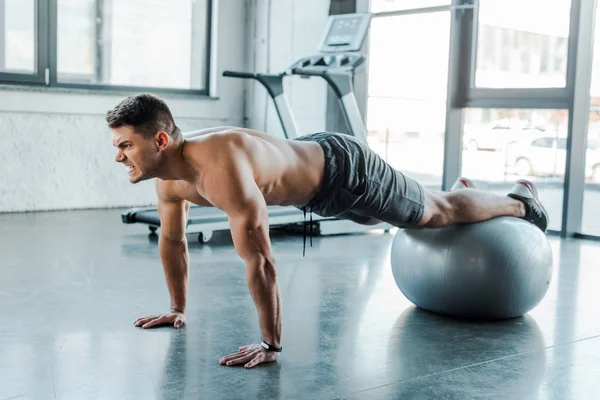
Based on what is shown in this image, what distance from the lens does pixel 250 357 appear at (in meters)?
2.34

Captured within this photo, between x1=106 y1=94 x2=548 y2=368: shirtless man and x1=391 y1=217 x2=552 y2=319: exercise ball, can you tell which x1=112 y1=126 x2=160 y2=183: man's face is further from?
x1=391 y1=217 x2=552 y2=319: exercise ball

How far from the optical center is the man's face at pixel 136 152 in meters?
2.24

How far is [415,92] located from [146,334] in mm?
4587

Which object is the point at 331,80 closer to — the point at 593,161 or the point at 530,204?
the point at 593,161

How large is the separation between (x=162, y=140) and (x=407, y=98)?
4.76 m

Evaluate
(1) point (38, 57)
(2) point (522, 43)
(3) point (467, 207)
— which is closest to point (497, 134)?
(2) point (522, 43)

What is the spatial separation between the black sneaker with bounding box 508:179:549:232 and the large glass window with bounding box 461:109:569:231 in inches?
94.0

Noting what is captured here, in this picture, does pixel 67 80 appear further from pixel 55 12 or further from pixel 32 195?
pixel 32 195

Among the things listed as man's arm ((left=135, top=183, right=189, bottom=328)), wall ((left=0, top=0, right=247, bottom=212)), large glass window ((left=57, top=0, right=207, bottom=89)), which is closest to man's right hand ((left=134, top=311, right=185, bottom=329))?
man's arm ((left=135, top=183, right=189, bottom=328))

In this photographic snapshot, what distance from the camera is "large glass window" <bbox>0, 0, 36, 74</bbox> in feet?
18.8

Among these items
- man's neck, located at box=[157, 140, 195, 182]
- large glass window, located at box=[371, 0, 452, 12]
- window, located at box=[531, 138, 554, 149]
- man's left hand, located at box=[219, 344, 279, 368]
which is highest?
large glass window, located at box=[371, 0, 452, 12]

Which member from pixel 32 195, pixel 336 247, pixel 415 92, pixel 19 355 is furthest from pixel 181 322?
pixel 415 92

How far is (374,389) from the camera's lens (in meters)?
2.15

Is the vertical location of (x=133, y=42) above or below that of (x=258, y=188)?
above
